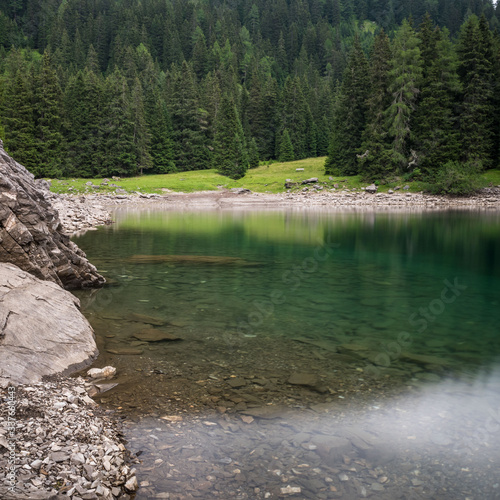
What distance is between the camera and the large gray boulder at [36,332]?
6785mm

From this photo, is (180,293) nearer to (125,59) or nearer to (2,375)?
(2,375)

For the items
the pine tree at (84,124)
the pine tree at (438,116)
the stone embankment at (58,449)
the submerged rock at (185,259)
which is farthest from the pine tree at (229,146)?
the stone embankment at (58,449)

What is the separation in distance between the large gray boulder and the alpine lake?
66 cm

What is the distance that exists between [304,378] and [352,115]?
68983mm

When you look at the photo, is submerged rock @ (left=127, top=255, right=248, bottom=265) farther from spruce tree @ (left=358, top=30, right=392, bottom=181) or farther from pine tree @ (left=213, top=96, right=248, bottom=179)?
pine tree @ (left=213, top=96, right=248, bottom=179)

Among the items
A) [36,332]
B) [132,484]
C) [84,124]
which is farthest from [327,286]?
[84,124]

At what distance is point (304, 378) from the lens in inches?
304

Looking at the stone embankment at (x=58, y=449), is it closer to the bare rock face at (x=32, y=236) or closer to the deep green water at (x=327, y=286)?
the deep green water at (x=327, y=286)

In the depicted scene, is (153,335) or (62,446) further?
(153,335)

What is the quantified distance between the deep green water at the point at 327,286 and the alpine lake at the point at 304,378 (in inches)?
3.3

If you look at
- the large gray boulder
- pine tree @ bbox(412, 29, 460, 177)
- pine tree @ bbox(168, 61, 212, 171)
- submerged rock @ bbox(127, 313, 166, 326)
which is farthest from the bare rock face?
pine tree @ bbox(168, 61, 212, 171)

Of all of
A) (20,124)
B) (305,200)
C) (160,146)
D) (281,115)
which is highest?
(281,115)

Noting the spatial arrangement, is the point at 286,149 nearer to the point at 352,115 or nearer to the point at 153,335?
the point at 352,115

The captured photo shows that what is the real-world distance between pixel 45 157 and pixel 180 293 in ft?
205
